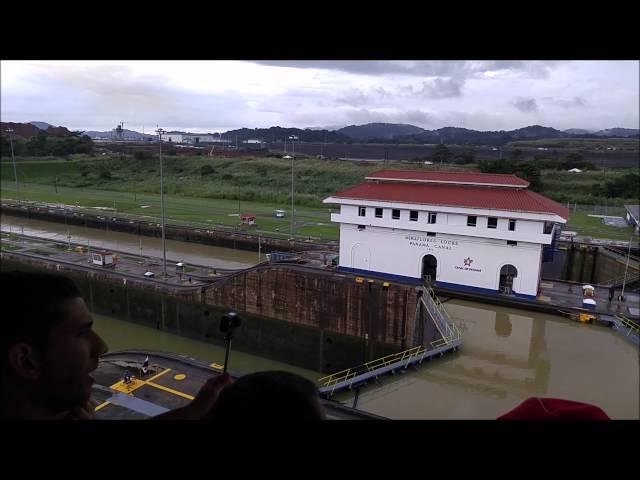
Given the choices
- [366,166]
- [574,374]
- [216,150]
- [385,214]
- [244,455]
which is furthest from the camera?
[216,150]

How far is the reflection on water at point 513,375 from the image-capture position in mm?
5797

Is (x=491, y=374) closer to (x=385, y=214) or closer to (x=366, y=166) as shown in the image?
(x=385, y=214)

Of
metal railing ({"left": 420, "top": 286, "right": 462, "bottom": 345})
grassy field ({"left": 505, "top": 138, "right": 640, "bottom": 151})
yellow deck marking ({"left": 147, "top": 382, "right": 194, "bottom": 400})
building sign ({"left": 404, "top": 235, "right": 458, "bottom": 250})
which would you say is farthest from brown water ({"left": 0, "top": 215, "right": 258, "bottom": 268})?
grassy field ({"left": 505, "top": 138, "right": 640, "bottom": 151})

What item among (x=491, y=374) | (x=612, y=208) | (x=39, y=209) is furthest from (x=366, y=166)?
(x=491, y=374)

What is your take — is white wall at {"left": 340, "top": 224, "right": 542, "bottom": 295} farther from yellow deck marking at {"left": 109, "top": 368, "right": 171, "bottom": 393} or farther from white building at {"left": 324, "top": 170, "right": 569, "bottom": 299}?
yellow deck marking at {"left": 109, "top": 368, "right": 171, "bottom": 393}

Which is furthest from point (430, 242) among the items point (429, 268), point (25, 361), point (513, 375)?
point (25, 361)

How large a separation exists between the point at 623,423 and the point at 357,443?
45 cm

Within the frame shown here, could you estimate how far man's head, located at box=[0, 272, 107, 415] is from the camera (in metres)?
0.80

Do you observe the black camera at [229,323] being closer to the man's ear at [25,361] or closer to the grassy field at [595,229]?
the man's ear at [25,361]

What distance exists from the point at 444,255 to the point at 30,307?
31.6 ft

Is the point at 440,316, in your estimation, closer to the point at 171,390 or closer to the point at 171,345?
the point at 171,390

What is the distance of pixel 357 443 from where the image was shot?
822mm

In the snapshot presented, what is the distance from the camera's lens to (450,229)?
9.79 meters

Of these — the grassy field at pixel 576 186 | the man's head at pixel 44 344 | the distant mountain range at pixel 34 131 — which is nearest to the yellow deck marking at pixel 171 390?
the man's head at pixel 44 344
